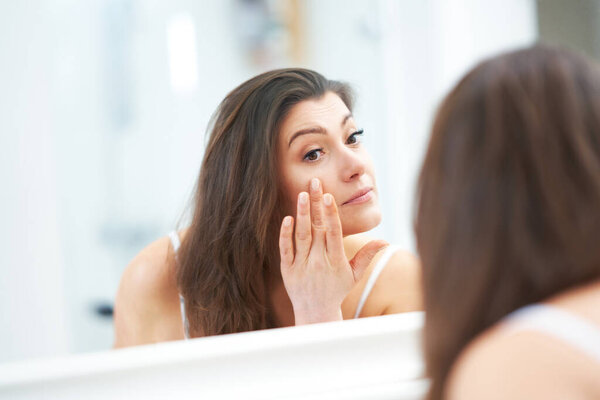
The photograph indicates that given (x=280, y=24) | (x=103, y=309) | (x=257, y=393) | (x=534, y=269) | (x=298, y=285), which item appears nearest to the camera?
(x=534, y=269)

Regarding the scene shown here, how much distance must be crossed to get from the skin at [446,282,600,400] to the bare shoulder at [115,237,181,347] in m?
0.53

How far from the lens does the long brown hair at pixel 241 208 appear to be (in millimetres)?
737

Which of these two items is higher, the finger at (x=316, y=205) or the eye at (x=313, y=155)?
the eye at (x=313, y=155)

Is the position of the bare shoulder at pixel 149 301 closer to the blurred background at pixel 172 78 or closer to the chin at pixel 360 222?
the chin at pixel 360 222

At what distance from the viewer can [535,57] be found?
1.25 ft

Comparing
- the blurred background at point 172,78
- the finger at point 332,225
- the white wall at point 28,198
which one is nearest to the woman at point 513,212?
the finger at point 332,225

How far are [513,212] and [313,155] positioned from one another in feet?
1.29

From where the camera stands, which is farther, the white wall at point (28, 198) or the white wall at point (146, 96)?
the white wall at point (146, 96)

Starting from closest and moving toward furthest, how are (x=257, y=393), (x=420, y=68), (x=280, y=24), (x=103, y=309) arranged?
(x=257, y=393), (x=103, y=309), (x=280, y=24), (x=420, y=68)

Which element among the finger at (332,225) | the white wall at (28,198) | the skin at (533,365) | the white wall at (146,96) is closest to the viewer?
the skin at (533,365)

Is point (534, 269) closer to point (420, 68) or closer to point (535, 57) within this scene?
point (535, 57)

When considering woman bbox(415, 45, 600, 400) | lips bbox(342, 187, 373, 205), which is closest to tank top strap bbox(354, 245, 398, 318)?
lips bbox(342, 187, 373, 205)

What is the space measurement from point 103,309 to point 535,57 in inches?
47.3

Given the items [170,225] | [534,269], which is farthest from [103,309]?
[534,269]
